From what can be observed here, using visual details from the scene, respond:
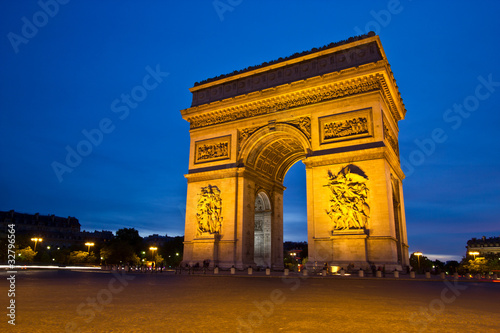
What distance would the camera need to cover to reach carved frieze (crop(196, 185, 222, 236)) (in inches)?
977

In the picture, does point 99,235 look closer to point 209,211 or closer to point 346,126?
point 209,211

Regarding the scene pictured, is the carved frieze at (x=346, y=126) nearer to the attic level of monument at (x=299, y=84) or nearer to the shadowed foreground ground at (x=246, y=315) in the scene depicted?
the attic level of monument at (x=299, y=84)

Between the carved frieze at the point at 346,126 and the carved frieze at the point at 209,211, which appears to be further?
the carved frieze at the point at 209,211

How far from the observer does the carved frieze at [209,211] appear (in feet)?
81.5

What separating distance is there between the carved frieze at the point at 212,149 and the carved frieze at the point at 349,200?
8.56 m

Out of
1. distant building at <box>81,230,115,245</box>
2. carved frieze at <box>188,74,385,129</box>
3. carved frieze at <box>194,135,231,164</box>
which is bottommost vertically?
distant building at <box>81,230,115,245</box>

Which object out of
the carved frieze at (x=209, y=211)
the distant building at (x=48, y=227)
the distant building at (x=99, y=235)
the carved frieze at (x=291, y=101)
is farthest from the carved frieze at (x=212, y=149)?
the distant building at (x=99, y=235)

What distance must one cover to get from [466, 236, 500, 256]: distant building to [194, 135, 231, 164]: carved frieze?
87537 millimetres

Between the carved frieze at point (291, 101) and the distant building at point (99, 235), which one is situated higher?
the carved frieze at point (291, 101)

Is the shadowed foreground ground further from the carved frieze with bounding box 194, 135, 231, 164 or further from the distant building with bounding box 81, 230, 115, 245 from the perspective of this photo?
the distant building with bounding box 81, 230, 115, 245

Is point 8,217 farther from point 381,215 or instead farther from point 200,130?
point 381,215

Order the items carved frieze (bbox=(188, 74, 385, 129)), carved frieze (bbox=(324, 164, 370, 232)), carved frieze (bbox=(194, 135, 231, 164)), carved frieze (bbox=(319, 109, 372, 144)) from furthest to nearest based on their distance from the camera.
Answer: carved frieze (bbox=(194, 135, 231, 164)), carved frieze (bbox=(188, 74, 385, 129)), carved frieze (bbox=(319, 109, 372, 144)), carved frieze (bbox=(324, 164, 370, 232))

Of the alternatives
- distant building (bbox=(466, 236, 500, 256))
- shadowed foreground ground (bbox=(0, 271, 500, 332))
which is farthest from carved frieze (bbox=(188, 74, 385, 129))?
distant building (bbox=(466, 236, 500, 256))

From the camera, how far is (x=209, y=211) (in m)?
25.1
